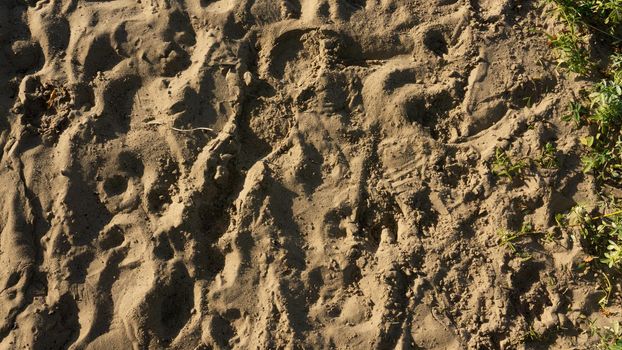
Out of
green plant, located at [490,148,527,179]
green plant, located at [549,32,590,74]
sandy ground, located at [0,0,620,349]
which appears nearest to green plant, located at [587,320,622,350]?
sandy ground, located at [0,0,620,349]

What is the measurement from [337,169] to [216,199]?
2.08 feet

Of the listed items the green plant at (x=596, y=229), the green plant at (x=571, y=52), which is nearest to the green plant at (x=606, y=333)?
the green plant at (x=596, y=229)

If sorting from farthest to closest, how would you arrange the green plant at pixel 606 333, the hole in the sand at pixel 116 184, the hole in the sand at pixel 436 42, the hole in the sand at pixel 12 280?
the hole in the sand at pixel 436 42 → the hole in the sand at pixel 116 184 → the hole in the sand at pixel 12 280 → the green plant at pixel 606 333

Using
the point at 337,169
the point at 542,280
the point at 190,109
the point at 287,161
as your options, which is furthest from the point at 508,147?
the point at 190,109

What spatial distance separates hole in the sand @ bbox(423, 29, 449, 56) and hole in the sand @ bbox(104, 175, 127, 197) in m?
1.77

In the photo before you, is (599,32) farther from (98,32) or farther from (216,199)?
(98,32)

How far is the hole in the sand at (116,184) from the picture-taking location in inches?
120

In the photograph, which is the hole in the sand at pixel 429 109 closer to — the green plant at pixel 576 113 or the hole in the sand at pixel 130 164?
the green plant at pixel 576 113

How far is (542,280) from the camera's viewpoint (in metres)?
2.93

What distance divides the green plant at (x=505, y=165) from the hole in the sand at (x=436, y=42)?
0.63 meters

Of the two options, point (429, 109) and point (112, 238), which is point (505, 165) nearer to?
point (429, 109)

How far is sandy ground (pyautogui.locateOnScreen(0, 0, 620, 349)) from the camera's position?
2.88 meters

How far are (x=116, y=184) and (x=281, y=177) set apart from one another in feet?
2.80

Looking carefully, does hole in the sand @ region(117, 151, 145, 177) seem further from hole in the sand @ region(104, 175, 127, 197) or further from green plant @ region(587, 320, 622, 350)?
green plant @ region(587, 320, 622, 350)
